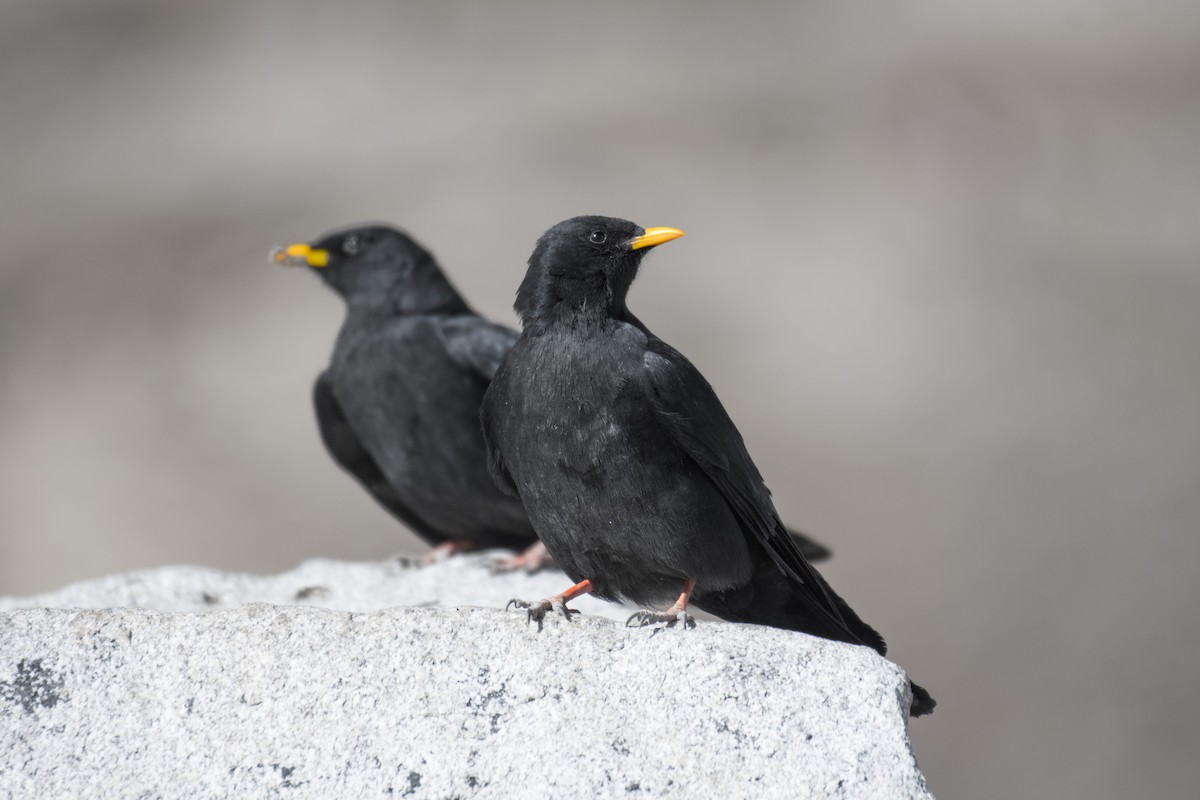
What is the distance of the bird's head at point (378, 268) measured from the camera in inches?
340

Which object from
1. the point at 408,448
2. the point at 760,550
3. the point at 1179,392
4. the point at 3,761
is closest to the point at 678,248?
the point at 1179,392

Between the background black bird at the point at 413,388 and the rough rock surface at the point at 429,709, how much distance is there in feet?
10.7

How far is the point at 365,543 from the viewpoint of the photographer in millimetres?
15047

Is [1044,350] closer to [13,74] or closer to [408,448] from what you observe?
[408,448]

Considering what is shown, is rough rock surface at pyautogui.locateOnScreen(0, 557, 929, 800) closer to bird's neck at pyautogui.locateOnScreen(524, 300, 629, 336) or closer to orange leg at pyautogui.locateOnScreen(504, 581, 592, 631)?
orange leg at pyautogui.locateOnScreen(504, 581, 592, 631)

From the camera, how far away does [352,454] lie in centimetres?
885

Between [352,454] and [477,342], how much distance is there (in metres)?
1.31

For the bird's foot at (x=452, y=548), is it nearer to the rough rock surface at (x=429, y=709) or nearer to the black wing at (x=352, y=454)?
the black wing at (x=352, y=454)

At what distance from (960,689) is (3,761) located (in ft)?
→ 33.8

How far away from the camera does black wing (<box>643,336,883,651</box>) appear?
4727 millimetres

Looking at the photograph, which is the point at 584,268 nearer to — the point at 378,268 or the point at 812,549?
the point at 812,549

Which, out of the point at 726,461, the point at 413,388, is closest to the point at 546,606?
the point at 726,461

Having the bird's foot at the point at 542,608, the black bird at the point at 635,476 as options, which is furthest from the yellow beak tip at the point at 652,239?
the bird's foot at the point at 542,608

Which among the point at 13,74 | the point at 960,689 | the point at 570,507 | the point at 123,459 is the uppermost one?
the point at 13,74
